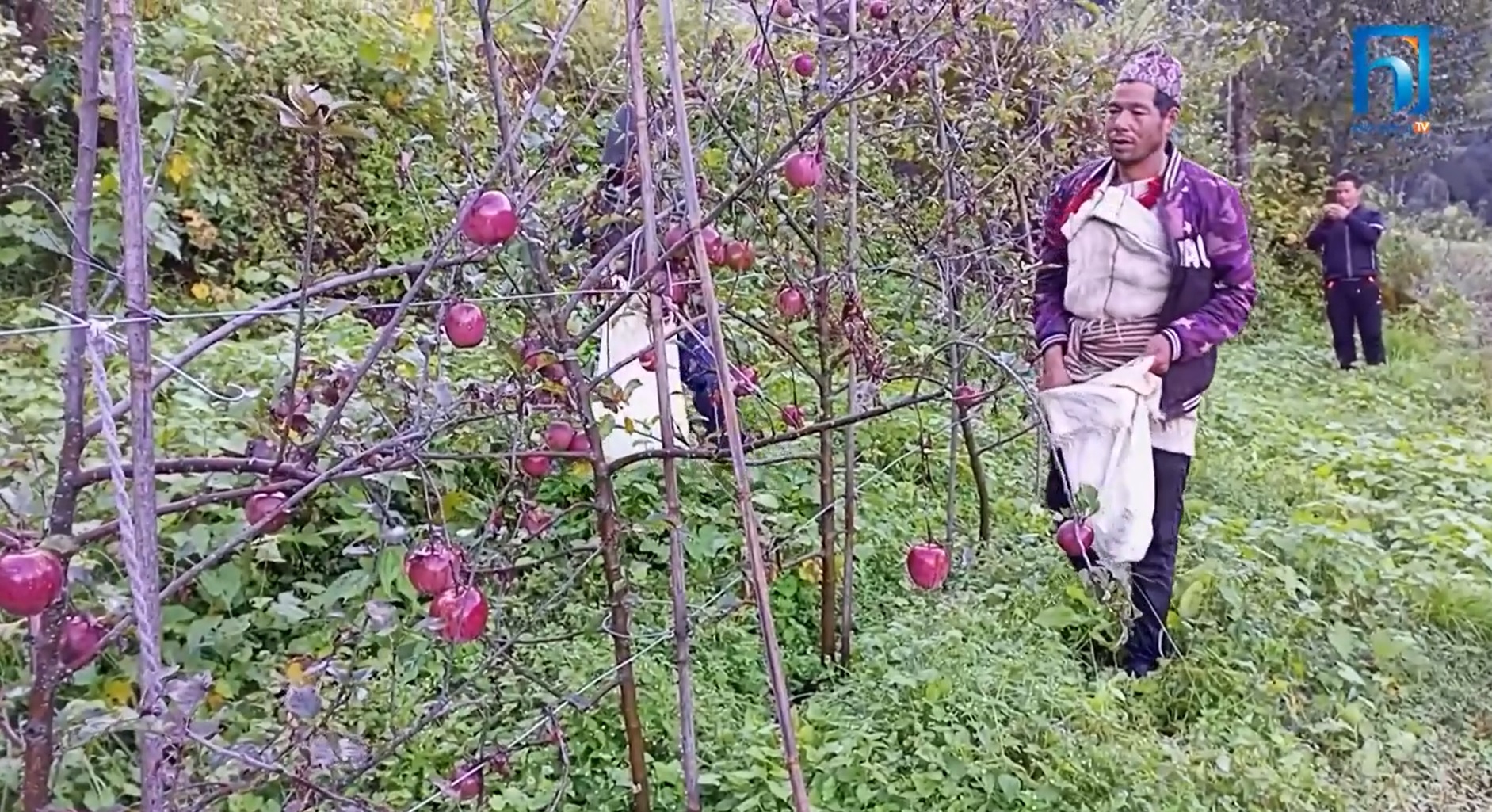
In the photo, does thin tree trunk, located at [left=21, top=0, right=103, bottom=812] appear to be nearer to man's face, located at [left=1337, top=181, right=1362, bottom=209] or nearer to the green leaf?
the green leaf

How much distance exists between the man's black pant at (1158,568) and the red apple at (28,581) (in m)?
2.29

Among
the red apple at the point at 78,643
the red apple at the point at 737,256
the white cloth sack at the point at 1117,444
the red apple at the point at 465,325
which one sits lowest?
the white cloth sack at the point at 1117,444

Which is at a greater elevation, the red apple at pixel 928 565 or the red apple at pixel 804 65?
the red apple at pixel 804 65

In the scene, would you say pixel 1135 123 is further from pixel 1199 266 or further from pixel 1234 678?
pixel 1234 678

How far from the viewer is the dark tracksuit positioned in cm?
750

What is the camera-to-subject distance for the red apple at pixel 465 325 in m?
1.47

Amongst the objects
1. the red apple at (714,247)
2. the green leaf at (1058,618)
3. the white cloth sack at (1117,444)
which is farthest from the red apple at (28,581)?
the green leaf at (1058,618)

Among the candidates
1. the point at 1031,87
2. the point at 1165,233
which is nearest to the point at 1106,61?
the point at 1031,87

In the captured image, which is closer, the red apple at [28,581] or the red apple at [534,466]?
the red apple at [28,581]

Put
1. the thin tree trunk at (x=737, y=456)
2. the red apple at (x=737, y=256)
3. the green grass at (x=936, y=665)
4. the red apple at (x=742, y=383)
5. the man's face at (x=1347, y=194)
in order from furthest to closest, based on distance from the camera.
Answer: the man's face at (x=1347, y=194)
the green grass at (x=936, y=665)
the red apple at (x=742, y=383)
the red apple at (x=737, y=256)
the thin tree trunk at (x=737, y=456)

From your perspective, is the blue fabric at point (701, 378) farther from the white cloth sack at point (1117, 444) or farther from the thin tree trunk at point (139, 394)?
the thin tree trunk at point (139, 394)

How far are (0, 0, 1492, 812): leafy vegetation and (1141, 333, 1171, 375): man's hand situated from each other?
1.25 feet

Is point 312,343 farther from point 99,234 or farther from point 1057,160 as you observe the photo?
point 1057,160

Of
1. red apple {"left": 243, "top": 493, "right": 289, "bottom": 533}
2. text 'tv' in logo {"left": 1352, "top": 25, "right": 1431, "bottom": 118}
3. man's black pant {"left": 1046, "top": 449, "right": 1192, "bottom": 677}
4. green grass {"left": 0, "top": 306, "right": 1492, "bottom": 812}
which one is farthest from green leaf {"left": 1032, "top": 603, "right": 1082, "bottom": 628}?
text 'tv' in logo {"left": 1352, "top": 25, "right": 1431, "bottom": 118}
